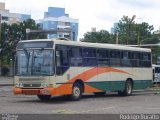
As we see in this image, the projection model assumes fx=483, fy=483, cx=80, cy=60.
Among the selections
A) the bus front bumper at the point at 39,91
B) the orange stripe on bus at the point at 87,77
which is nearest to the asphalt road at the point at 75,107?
the bus front bumper at the point at 39,91

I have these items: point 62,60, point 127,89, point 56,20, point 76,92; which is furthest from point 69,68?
point 56,20

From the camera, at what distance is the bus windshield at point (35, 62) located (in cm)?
2216

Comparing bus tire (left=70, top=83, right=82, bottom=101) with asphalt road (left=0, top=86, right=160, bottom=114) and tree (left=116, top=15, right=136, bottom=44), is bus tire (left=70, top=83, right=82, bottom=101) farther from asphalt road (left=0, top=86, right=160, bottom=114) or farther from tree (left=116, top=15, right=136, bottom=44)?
tree (left=116, top=15, right=136, bottom=44)

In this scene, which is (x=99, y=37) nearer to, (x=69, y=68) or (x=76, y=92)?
(x=76, y=92)

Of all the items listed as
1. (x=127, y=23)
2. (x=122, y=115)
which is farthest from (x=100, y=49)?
(x=127, y=23)

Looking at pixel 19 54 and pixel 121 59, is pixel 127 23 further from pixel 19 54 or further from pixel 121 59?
pixel 19 54

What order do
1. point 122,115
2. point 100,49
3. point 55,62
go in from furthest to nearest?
point 100,49
point 55,62
point 122,115

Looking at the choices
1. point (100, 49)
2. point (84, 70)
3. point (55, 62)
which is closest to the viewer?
point (55, 62)

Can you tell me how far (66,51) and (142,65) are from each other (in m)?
9.02

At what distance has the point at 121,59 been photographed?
28469mm

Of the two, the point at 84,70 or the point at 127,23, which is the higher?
the point at 127,23

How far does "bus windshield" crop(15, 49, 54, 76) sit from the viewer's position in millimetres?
22156

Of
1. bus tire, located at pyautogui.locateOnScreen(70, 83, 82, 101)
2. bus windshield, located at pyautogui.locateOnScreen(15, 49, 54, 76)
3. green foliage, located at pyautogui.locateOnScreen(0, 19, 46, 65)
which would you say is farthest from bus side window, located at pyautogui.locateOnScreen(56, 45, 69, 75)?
green foliage, located at pyautogui.locateOnScreen(0, 19, 46, 65)

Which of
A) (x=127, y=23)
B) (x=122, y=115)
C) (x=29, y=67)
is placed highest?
(x=127, y=23)
